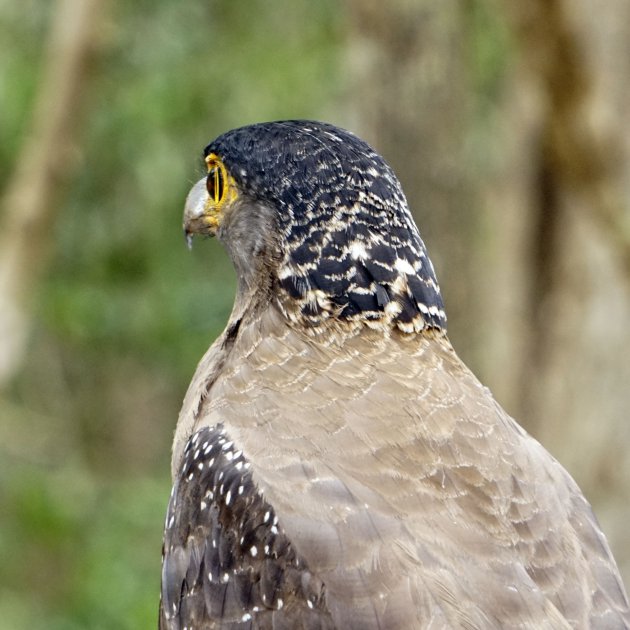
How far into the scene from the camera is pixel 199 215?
175 inches

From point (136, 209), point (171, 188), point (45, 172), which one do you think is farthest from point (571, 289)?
point (136, 209)

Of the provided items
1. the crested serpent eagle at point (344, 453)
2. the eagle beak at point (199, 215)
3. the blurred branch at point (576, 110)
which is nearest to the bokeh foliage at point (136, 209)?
the blurred branch at point (576, 110)

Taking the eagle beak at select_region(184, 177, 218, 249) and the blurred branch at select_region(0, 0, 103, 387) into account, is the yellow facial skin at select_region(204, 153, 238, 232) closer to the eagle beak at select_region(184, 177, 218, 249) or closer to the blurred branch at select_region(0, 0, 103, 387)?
the eagle beak at select_region(184, 177, 218, 249)

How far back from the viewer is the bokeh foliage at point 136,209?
9.39 metres

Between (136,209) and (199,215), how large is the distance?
590 centimetres

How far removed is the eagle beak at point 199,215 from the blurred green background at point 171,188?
2.48 metres

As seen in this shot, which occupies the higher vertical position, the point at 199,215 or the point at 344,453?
the point at 199,215

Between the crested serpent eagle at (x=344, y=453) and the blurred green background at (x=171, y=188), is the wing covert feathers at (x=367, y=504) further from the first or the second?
the blurred green background at (x=171, y=188)

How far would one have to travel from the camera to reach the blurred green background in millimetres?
6895

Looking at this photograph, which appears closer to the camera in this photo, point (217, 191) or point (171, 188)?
point (217, 191)

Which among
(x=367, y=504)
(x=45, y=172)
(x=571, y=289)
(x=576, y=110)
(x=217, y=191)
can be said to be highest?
(x=576, y=110)

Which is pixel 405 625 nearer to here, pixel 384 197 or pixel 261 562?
pixel 261 562

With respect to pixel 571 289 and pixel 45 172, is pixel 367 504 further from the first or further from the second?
pixel 571 289

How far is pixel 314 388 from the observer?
3.79 metres
